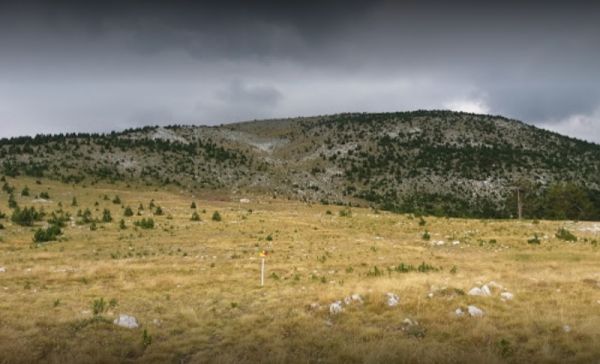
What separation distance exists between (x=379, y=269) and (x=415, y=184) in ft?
289

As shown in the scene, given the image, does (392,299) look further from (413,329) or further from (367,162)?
(367,162)

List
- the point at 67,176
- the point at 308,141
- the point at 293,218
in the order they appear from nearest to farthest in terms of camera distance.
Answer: the point at 293,218 < the point at 67,176 < the point at 308,141

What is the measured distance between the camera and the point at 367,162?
121 metres

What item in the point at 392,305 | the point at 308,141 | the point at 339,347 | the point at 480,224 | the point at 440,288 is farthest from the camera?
the point at 308,141

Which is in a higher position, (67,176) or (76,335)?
(67,176)

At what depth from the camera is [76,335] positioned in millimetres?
12758

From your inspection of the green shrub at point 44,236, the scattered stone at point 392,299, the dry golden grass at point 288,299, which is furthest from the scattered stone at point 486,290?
the green shrub at point 44,236

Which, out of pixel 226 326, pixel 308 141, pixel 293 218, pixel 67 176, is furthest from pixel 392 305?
pixel 308 141

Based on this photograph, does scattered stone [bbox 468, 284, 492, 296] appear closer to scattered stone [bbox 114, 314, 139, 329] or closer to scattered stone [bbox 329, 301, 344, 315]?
scattered stone [bbox 329, 301, 344, 315]

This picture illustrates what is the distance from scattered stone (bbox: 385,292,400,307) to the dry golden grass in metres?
0.23

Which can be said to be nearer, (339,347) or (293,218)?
(339,347)

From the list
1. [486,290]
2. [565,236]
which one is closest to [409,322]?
[486,290]

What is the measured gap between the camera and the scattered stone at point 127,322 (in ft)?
44.7

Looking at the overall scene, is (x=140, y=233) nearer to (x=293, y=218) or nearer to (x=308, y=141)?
(x=293, y=218)
